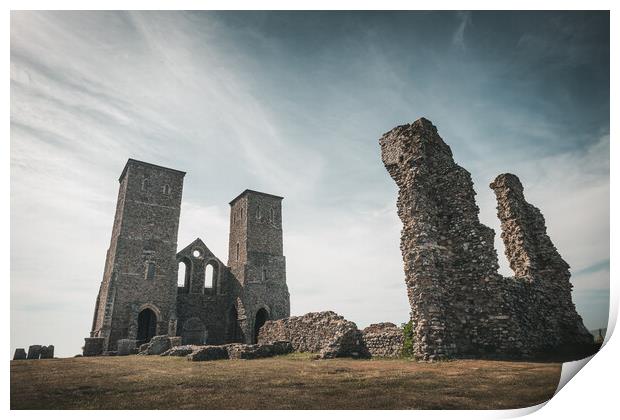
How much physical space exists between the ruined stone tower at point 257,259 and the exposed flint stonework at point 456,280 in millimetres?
22367

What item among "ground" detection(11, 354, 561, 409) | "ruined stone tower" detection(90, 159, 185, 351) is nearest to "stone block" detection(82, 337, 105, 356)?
"ruined stone tower" detection(90, 159, 185, 351)

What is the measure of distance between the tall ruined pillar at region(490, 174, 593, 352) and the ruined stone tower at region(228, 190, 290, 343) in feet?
72.3

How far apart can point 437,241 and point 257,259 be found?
24314 mm

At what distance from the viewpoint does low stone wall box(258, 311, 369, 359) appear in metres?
12.2

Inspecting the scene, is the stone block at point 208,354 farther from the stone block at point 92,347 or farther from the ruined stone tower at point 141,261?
the ruined stone tower at point 141,261

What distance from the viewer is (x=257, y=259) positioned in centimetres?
3238

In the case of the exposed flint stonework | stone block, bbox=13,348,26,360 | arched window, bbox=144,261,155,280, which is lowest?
stone block, bbox=13,348,26,360

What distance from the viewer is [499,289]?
9.02m

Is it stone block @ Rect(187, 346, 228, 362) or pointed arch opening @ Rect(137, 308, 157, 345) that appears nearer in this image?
Result: stone block @ Rect(187, 346, 228, 362)

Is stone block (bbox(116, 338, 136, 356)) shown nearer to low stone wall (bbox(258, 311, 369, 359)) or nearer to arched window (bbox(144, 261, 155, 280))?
arched window (bbox(144, 261, 155, 280))

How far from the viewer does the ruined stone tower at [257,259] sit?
30.1 m

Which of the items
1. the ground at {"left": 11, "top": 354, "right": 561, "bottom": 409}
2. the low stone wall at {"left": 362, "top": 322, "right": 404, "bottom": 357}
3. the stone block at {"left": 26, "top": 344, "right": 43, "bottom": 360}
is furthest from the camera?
the stone block at {"left": 26, "top": 344, "right": 43, "bottom": 360}
